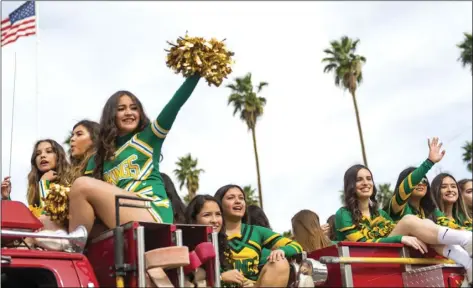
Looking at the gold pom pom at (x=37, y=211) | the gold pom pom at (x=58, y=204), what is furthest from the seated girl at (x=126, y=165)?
the gold pom pom at (x=37, y=211)

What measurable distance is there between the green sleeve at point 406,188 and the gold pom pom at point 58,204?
10.8ft

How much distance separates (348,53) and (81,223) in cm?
3187

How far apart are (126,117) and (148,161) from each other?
448 millimetres

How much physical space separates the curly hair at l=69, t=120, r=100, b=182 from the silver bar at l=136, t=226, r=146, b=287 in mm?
1561

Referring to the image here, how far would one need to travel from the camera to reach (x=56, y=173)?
576 centimetres

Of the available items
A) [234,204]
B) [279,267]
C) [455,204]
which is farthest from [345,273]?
[455,204]

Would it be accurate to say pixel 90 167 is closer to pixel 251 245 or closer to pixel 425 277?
pixel 251 245

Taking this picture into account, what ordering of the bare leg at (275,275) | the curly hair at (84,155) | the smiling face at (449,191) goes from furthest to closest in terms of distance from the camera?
1. the smiling face at (449,191)
2. the curly hair at (84,155)
3. the bare leg at (275,275)

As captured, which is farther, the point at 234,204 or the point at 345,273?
the point at 234,204

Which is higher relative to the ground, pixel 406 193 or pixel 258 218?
pixel 406 193

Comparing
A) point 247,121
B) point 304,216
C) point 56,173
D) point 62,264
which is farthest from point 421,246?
point 247,121

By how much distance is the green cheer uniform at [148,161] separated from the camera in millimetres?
4531

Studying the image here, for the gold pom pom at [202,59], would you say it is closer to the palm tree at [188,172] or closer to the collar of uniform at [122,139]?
the collar of uniform at [122,139]

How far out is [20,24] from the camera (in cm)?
1444
